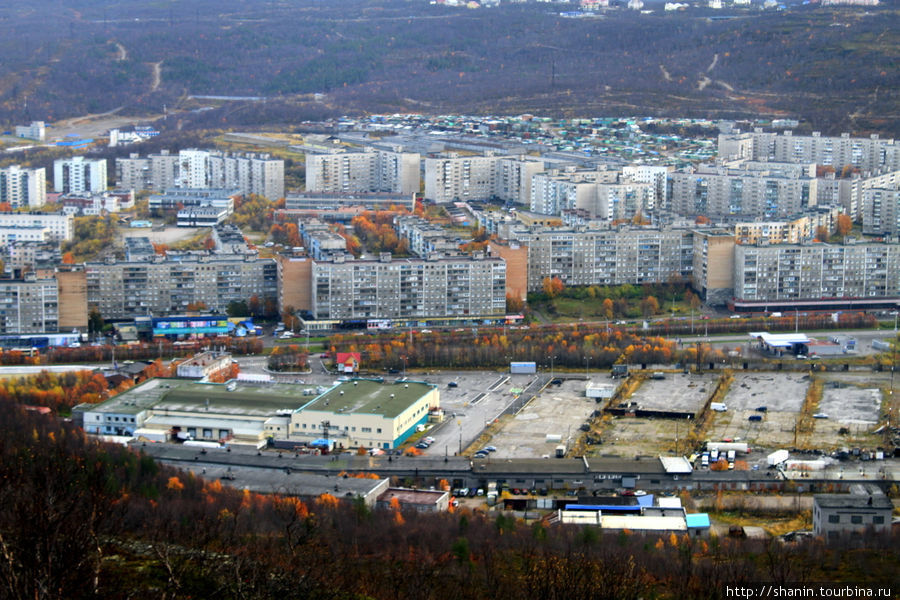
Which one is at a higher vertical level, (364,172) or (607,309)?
(364,172)

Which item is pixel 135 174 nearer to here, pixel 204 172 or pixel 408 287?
pixel 204 172

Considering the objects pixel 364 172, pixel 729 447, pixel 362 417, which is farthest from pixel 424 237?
pixel 729 447

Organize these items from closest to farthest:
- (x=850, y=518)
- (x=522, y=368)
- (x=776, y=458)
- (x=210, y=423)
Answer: (x=850, y=518), (x=776, y=458), (x=210, y=423), (x=522, y=368)

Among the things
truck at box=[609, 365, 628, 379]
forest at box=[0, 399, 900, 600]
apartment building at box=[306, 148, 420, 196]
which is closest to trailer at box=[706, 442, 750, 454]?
forest at box=[0, 399, 900, 600]

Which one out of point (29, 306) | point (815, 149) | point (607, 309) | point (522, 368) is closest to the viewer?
point (522, 368)

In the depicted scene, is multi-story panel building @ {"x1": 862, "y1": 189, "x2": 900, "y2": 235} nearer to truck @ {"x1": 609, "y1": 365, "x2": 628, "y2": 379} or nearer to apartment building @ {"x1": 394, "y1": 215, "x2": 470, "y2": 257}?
apartment building @ {"x1": 394, "y1": 215, "x2": 470, "y2": 257}

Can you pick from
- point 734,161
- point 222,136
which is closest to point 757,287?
point 734,161

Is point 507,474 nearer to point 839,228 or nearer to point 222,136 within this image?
point 839,228

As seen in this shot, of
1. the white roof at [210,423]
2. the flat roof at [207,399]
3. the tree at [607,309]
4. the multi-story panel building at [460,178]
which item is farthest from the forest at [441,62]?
the white roof at [210,423]
